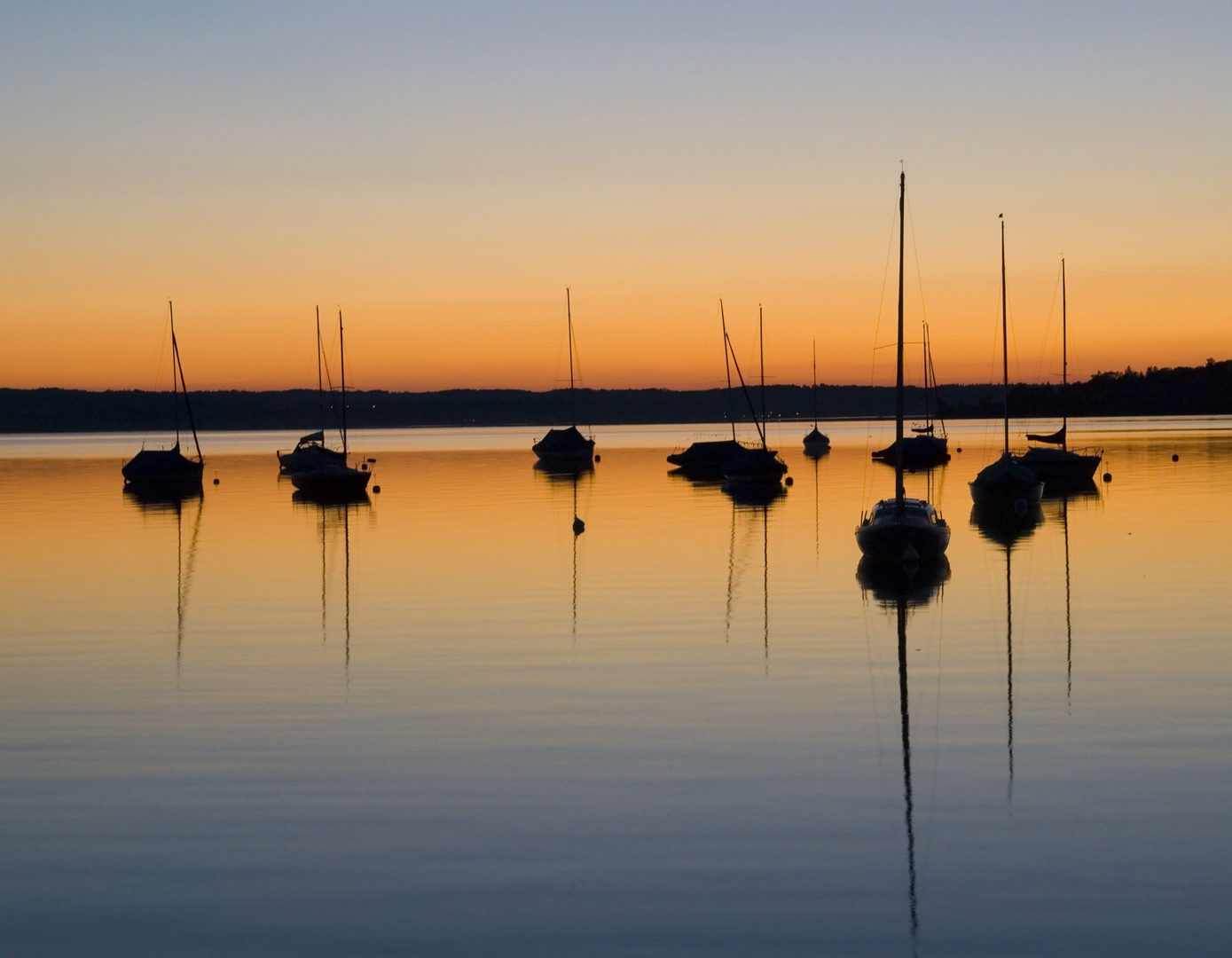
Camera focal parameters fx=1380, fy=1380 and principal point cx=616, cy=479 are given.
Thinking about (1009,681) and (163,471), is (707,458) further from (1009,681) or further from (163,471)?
(1009,681)

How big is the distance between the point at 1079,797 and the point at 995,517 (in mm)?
36887

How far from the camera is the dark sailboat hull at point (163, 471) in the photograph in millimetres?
74375

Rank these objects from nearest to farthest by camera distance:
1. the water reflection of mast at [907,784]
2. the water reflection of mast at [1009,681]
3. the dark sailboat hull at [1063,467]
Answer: the water reflection of mast at [907,784], the water reflection of mast at [1009,681], the dark sailboat hull at [1063,467]

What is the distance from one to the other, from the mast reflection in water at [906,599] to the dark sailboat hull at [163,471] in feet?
162

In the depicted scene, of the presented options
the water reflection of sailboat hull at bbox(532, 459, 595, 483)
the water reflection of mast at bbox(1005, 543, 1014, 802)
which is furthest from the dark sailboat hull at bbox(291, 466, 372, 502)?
the water reflection of mast at bbox(1005, 543, 1014, 802)

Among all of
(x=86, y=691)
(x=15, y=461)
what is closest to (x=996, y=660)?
(x=86, y=691)

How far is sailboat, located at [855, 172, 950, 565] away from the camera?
107 ft

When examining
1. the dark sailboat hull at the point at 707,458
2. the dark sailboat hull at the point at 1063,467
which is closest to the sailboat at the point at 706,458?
the dark sailboat hull at the point at 707,458

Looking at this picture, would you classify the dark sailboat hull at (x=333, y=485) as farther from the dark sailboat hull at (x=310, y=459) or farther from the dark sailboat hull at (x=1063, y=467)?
the dark sailboat hull at (x=1063, y=467)

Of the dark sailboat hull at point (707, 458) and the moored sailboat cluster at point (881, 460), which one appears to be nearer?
the moored sailboat cluster at point (881, 460)

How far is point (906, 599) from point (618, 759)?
1441cm

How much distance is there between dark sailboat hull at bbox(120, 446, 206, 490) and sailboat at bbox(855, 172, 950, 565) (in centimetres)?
4976

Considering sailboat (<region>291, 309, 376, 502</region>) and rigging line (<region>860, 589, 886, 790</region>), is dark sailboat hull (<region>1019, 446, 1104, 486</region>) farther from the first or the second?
rigging line (<region>860, 589, 886, 790</region>)

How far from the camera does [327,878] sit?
35.9 ft
